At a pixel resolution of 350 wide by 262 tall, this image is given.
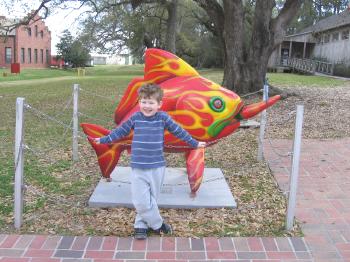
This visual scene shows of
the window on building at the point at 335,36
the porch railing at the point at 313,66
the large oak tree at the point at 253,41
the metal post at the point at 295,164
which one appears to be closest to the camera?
the metal post at the point at 295,164

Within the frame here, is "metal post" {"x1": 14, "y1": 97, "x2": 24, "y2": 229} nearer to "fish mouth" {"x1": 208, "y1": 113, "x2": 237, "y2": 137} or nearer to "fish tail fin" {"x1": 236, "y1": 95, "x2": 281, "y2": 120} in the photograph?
"fish mouth" {"x1": 208, "y1": 113, "x2": 237, "y2": 137}

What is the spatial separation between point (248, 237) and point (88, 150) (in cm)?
466

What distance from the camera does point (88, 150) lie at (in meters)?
8.49

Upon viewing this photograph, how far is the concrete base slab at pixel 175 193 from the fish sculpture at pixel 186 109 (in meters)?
0.19

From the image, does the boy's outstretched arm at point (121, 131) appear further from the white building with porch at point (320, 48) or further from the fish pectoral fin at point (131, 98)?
the white building with porch at point (320, 48)

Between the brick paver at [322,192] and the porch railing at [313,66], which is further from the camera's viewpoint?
the porch railing at [313,66]

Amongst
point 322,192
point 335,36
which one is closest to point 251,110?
point 322,192

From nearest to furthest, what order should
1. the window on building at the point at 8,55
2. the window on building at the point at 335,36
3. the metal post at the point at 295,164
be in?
1. the metal post at the point at 295,164
2. the window on building at the point at 335,36
3. the window on building at the point at 8,55

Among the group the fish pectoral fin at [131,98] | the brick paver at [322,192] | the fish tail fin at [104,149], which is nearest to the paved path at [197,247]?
the brick paver at [322,192]

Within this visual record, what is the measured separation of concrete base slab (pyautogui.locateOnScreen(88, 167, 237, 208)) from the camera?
5316 mm

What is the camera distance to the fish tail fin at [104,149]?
17.7 feet

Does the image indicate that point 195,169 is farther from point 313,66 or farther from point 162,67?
point 313,66

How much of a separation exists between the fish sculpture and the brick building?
4118cm

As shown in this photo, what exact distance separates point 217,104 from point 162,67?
0.85m
